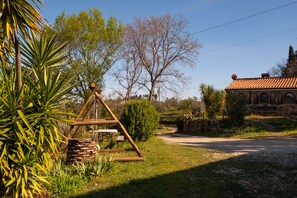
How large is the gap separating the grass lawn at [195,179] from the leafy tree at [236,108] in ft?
38.7

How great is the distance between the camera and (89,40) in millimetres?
32781

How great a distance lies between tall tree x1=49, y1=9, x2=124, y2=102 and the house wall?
49.5 feet

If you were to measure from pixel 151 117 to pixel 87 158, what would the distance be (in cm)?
649

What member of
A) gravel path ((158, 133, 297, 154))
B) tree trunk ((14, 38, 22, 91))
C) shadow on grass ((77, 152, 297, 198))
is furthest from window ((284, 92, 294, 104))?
tree trunk ((14, 38, 22, 91))

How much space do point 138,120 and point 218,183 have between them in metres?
7.28

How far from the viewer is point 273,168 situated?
28.3 ft

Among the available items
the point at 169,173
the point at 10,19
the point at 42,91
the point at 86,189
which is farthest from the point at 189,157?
the point at 10,19

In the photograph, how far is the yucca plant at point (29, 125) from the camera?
5609 millimetres

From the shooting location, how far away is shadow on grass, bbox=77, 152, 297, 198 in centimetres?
648

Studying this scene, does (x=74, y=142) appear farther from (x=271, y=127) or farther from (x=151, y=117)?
(x=271, y=127)

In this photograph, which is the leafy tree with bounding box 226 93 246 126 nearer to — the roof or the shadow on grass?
the roof

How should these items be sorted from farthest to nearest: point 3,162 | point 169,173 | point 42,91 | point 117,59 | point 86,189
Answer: point 117,59
point 169,173
point 86,189
point 42,91
point 3,162

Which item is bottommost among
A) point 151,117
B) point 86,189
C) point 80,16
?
point 86,189

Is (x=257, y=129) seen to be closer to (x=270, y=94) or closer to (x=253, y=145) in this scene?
(x=253, y=145)
